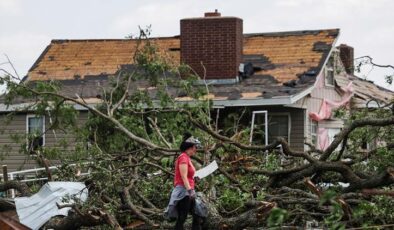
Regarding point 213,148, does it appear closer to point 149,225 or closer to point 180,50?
point 149,225

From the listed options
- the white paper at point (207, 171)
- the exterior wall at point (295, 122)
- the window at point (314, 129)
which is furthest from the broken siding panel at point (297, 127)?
the white paper at point (207, 171)

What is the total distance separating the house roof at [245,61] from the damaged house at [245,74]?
0.02 metres

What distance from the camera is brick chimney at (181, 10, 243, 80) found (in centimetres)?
2738

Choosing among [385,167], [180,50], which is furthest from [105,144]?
[180,50]

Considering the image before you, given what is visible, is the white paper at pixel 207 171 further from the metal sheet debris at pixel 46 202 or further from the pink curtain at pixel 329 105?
the pink curtain at pixel 329 105

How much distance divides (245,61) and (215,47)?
1060 millimetres

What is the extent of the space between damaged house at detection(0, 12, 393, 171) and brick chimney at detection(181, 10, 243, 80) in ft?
0.08

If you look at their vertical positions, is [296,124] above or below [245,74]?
below

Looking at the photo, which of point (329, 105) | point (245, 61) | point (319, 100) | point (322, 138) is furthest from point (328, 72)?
point (245, 61)

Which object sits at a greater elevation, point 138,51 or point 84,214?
point 138,51

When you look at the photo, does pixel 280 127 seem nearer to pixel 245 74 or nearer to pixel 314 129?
pixel 245 74

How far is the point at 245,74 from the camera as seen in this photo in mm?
27312

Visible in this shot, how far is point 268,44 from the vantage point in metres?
29.3

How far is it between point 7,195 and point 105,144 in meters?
1.86
